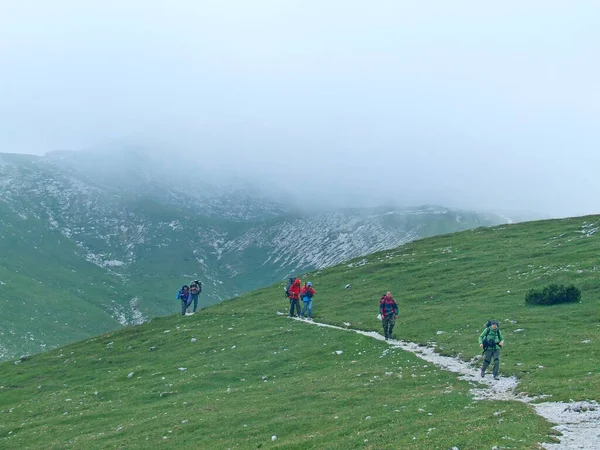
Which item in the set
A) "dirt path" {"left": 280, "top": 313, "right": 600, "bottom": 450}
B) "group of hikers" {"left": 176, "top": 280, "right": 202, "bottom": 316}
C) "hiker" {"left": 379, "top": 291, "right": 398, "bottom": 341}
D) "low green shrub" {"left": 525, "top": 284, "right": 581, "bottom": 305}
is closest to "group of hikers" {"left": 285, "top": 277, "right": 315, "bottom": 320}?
"hiker" {"left": 379, "top": 291, "right": 398, "bottom": 341}

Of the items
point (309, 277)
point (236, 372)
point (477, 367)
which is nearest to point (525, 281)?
point (477, 367)

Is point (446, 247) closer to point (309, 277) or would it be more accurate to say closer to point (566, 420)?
point (309, 277)

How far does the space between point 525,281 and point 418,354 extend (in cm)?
2406

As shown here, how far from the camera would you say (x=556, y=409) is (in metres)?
22.0

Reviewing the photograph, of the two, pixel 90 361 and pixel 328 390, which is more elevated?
pixel 328 390

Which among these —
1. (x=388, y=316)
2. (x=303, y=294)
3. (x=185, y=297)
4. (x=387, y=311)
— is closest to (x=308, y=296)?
(x=303, y=294)

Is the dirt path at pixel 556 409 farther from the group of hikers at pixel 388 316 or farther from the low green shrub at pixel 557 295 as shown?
the low green shrub at pixel 557 295

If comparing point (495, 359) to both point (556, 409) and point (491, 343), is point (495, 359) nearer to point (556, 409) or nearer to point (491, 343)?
point (491, 343)

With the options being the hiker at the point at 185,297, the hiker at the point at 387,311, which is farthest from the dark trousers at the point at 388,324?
the hiker at the point at 185,297

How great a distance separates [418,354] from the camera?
127ft

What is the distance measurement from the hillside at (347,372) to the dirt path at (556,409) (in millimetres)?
104

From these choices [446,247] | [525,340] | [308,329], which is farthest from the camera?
[446,247]

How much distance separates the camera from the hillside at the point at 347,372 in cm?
2322

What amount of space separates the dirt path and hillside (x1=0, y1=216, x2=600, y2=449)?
104mm
